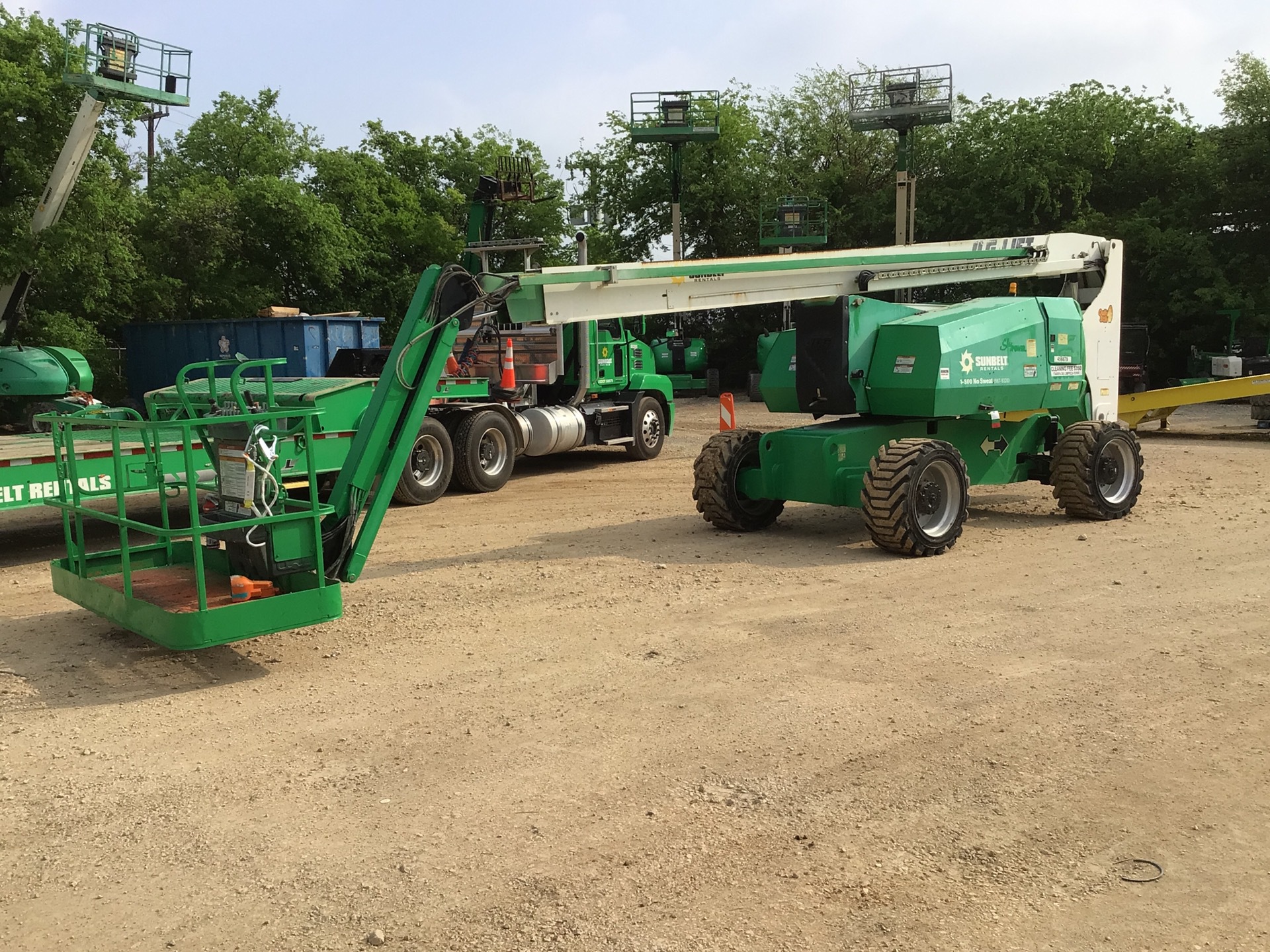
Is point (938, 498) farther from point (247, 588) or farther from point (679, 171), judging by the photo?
point (679, 171)

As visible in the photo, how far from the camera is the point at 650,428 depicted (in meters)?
17.7

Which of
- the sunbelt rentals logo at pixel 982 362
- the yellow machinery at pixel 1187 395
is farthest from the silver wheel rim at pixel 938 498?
the yellow machinery at pixel 1187 395

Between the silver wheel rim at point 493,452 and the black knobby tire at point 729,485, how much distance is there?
424cm

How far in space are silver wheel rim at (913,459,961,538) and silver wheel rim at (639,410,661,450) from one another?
7837mm

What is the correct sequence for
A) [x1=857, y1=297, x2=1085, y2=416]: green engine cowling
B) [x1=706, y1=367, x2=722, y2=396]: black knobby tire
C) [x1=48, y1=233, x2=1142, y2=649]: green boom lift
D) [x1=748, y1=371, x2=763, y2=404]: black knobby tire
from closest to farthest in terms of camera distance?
[x1=48, y1=233, x2=1142, y2=649]: green boom lift < [x1=857, y1=297, x2=1085, y2=416]: green engine cowling < [x1=748, y1=371, x2=763, y2=404]: black knobby tire < [x1=706, y1=367, x2=722, y2=396]: black knobby tire

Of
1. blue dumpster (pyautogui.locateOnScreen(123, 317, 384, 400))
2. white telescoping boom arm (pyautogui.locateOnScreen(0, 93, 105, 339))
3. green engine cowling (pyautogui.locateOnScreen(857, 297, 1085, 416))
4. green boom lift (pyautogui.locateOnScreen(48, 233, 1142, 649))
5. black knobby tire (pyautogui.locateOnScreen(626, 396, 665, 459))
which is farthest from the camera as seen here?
white telescoping boom arm (pyautogui.locateOnScreen(0, 93, 105, 339))

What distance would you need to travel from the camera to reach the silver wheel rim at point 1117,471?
11281 millimetres

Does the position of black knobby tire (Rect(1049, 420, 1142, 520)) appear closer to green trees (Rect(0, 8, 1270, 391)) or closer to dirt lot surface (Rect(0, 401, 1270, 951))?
dirt lot surface (Rect(0, 401, 1270, 951))

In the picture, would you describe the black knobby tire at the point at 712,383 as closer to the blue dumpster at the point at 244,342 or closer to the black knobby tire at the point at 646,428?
the blue dumpster at the point at 244,342

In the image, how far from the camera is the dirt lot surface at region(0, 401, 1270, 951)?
391cm

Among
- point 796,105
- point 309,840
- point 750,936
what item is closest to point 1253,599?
point 750,936

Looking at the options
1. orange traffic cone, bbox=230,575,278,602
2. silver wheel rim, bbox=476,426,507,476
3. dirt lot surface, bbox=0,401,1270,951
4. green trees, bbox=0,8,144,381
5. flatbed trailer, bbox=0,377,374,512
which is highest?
green trees, bbox=0,8,144,381

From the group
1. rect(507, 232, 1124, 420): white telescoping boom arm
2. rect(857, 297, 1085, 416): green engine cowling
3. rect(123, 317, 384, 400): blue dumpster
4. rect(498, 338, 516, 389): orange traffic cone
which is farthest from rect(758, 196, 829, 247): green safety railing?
rect(857, 297, 1085, 416): green engine cowling

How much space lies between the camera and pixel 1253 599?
791 centimetres
